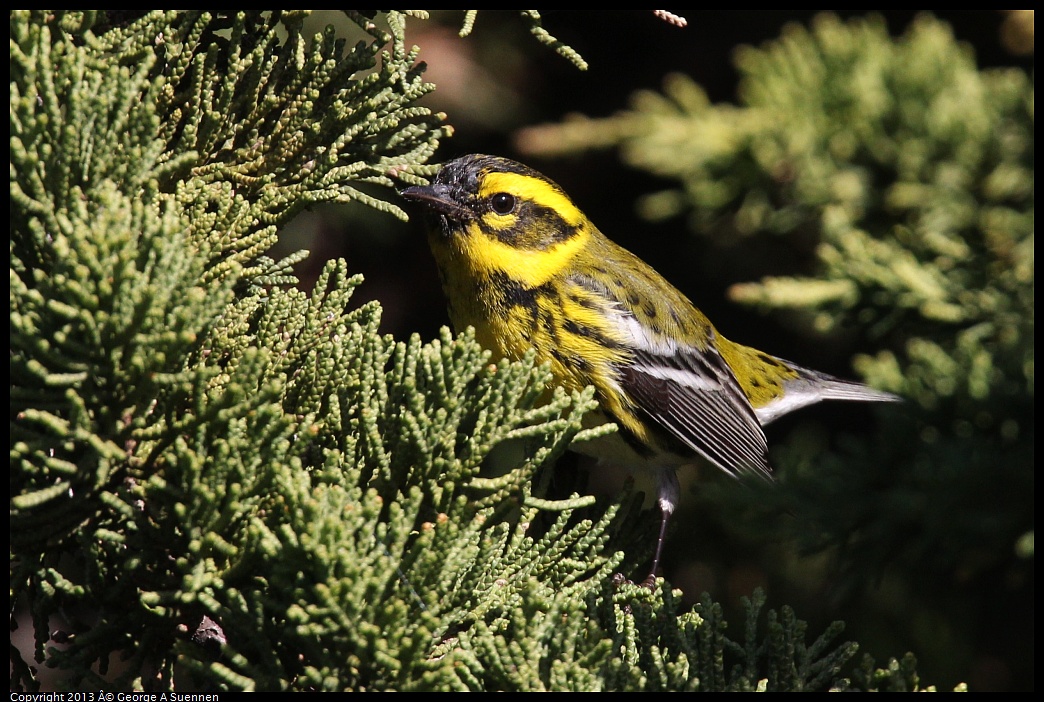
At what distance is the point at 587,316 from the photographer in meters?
2.64

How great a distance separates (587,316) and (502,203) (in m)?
0.44

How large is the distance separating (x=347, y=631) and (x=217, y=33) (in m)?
1.35

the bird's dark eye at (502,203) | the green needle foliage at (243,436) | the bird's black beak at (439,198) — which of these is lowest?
the green needle foliage at (243,436)

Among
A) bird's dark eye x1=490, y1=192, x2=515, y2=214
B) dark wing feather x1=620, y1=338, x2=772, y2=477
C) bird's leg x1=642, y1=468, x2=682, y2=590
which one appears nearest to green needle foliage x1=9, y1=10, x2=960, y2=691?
bird's leg x1=642, y1=468, x2=682, y2=590

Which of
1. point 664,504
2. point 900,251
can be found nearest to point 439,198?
point 664,504

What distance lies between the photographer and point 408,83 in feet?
6.66

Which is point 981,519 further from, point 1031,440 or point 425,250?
point 425,250

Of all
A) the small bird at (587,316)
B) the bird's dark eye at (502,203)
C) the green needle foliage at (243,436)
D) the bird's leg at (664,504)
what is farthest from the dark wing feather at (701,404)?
the green needle foliage at (243,436)

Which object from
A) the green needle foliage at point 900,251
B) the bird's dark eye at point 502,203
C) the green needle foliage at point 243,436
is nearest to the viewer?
the green needle foliage at point 243,436

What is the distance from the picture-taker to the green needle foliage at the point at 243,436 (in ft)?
4.55

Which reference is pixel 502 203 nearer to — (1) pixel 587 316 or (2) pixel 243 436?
(1) pixel 587 316

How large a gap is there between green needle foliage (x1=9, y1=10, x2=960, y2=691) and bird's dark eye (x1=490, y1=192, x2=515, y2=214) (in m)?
0.78

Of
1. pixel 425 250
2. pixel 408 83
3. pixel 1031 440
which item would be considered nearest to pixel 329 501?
pixel 408 83

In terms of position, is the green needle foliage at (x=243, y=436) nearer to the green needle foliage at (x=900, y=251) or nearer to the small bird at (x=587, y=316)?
the green needle foliage at (x=900, y=251)
